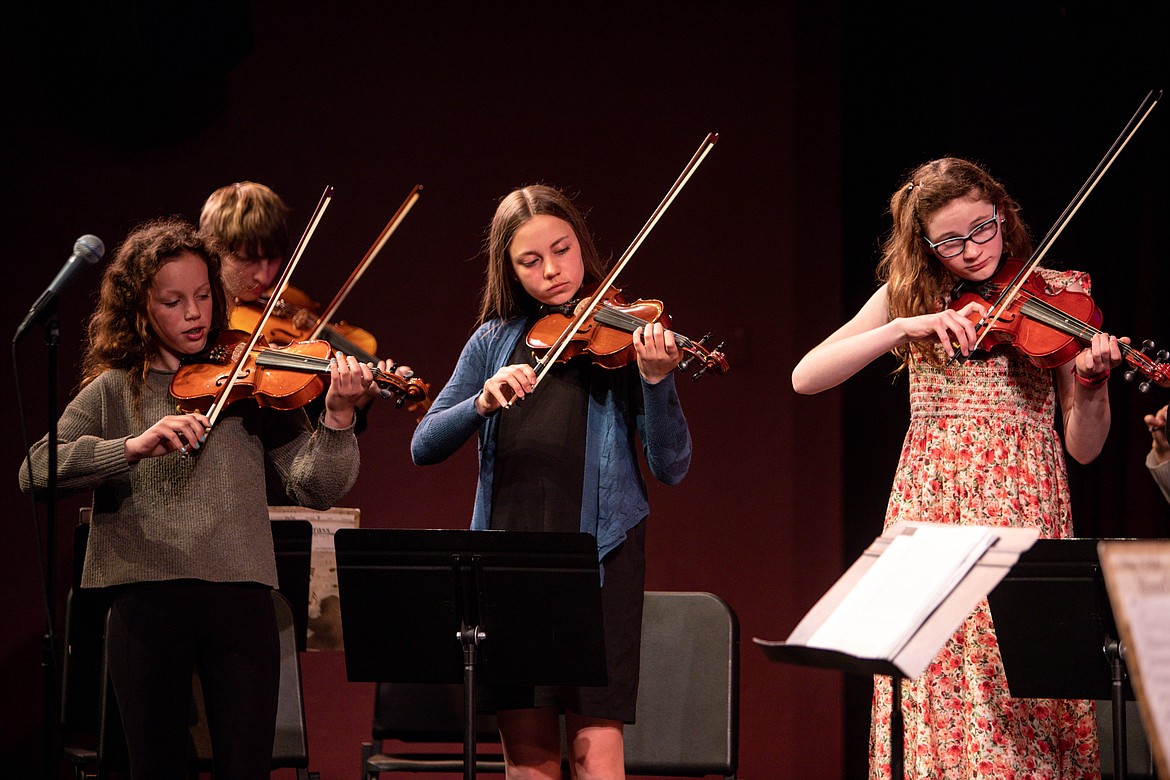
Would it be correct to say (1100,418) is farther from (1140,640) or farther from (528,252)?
(1140,640)

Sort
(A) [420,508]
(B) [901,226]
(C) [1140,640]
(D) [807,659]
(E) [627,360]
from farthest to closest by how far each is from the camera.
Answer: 1. (A) [420,508]
2. (B) [901,226]
3. (E) [627,360]
4. (D) [807,659]
5. (C) [1140,640]

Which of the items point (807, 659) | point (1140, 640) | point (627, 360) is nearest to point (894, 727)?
point (627, 360)

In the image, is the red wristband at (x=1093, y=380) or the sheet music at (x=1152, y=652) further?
the red wristband at (x=1093, y=380)

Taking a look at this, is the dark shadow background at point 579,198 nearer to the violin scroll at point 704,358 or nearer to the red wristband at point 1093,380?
the red wristband at point 1093,380

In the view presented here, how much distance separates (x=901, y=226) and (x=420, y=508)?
2.00 metres

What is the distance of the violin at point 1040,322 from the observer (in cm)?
210

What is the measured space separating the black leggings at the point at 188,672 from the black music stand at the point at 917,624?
1162 mm

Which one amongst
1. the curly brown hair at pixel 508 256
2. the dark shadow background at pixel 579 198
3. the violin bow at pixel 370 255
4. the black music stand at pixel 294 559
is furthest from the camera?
the dark shadow background at pixel 579 198

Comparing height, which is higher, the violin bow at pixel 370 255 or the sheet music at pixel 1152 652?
the violin bow at pixel 370 255

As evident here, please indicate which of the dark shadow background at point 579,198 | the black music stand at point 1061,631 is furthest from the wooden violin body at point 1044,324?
the dark shadow background at point 579,198

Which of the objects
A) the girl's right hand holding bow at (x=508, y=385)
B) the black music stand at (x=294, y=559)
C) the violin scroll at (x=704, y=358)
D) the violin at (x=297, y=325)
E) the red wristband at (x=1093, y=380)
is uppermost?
the violin at (x=297, y=325)

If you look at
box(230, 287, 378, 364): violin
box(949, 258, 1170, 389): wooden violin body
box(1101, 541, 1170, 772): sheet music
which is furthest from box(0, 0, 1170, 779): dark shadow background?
box(1101, 541, 1170, 772): sheet music

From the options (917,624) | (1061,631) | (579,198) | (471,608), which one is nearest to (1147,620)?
(917,624)

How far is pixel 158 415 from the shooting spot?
2.23 metres
